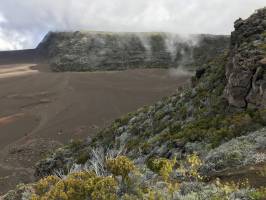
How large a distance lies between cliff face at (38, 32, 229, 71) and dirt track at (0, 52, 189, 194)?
9526 mm

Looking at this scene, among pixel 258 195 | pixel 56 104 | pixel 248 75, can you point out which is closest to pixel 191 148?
pixel 248 75

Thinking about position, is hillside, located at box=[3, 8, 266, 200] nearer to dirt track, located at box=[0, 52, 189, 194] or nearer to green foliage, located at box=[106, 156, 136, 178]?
green foliage, located at box=[106, 156, 136, 178]

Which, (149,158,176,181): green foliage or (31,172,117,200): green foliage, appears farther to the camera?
(149,158,176,181): green foliage

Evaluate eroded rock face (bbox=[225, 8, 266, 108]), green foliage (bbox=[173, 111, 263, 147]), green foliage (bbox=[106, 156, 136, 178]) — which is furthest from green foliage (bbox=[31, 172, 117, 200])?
eroded rock face (bbox=[225, 8, 266, 108])

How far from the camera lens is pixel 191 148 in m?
17.4

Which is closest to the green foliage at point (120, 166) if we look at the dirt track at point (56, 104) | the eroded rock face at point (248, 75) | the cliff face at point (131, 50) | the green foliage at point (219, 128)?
the green foliage at point (219, 128)

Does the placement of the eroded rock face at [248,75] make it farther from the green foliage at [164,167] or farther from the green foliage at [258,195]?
the green foliage at [164,167]

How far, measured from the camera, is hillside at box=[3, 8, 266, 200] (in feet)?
28.0

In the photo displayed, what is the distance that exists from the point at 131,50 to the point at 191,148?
291 ft

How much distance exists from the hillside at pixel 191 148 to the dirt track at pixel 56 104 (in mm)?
9232

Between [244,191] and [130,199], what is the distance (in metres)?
2.20

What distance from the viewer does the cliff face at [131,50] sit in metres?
98.0

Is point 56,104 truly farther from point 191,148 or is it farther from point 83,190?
point 83,190

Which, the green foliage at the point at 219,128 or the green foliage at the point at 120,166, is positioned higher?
the green foliage at the point at 120,166
